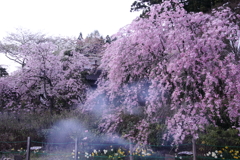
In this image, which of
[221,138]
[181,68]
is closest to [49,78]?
[181,68]

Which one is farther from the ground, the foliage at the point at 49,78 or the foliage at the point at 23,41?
the foliage at the point at 23,41

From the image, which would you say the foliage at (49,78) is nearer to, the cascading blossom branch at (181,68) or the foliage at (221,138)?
the cascading blossom branch at (181,68)

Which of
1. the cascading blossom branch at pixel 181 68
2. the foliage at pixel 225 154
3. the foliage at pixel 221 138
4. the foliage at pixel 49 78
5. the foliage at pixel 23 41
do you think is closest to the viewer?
the cascading blossom branch at pixel 181 68

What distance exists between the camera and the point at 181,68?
510 cm

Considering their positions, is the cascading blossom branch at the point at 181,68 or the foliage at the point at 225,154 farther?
the foliage at the point at 225,154

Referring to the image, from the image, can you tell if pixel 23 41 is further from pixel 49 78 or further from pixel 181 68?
pixel 181 68

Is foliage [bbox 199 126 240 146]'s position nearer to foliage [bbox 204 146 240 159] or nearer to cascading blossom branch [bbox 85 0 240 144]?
foliage [bbox 204 146 240 159]

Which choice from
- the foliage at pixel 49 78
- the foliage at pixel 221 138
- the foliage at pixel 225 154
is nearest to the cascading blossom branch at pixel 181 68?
the foliage at pixel 221 138

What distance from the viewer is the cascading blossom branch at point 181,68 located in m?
4.85

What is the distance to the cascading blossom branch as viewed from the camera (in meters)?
4.85

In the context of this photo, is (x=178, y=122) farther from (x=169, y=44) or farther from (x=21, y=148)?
(x=21, y=148)

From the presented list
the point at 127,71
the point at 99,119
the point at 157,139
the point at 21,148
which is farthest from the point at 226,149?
the point at 21,148

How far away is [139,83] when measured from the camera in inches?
265

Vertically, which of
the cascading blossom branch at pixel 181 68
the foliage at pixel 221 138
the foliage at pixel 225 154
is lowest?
the foliage at pixel 225 154
